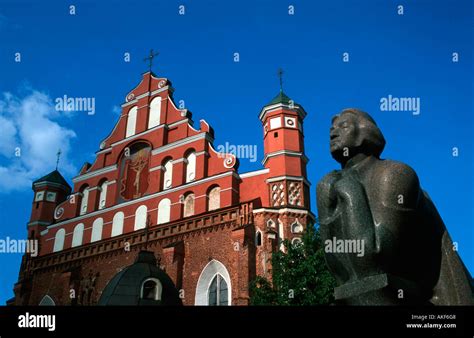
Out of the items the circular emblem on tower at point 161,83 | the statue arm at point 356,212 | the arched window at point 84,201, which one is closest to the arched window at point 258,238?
the arched window at point 84,201

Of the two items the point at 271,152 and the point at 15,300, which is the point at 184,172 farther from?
the point at 15,300

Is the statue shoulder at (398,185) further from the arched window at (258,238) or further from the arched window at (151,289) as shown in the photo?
the arched window at (258,238)

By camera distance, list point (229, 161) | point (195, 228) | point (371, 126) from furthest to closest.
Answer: point (229, 161) → point (195, 228) → point (371, 126)

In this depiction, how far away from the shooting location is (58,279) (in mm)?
24984

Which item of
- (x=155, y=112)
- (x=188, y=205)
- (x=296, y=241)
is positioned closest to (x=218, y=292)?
(x=296, y=241)

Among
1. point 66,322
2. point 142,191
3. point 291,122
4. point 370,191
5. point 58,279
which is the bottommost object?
point 66,322

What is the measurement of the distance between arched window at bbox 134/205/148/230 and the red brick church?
57 millimetres

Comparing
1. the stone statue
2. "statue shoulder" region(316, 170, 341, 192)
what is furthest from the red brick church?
the stone statue

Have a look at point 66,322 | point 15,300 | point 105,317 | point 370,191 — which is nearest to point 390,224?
point 370,191

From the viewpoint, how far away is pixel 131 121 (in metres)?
27.7

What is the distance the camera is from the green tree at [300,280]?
47.5 feet

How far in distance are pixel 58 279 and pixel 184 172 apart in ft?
28.9

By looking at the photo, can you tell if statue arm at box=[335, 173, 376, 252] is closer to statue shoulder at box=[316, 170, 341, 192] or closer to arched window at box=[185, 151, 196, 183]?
statue shoulder at box=[316, 170, 341, 192]

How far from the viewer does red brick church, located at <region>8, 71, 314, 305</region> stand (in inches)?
757
